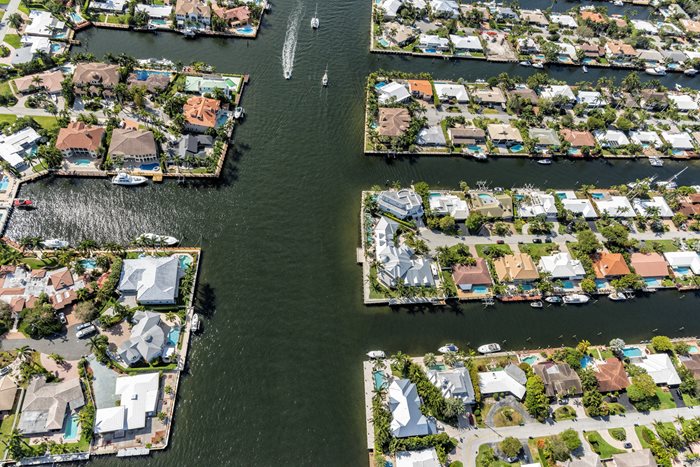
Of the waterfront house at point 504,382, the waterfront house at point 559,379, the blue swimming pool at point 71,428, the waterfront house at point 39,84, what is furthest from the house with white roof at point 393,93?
Result: the blue swimming pool at point 71,428

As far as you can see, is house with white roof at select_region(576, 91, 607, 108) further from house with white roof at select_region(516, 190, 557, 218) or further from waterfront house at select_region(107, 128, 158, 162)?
waterfront house at select_region(107, 128, 158, 162)

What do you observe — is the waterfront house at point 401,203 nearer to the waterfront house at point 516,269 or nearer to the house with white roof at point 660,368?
the waterfront house at point 516,269

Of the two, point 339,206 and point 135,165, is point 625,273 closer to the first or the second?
point 339,206

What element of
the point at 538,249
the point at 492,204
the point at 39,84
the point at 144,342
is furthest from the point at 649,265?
the point at 39,84

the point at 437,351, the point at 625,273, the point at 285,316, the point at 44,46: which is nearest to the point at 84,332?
the point at 285,316

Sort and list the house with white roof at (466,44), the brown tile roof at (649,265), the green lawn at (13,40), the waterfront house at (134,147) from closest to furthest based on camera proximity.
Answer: the brown tile roof at (649,265) → the waterfront house at (134,147) → the green lawn at (13,40) → the house with white roof at (466,44)

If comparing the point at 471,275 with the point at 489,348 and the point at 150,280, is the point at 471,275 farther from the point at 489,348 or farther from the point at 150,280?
the point at 150,280

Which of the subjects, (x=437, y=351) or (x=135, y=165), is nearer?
(x=437, y=351)
